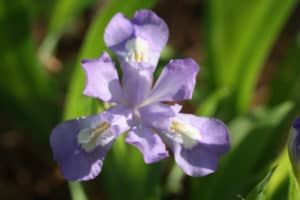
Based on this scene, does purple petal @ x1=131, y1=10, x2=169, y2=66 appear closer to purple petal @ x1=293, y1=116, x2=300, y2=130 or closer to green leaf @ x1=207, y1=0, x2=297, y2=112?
purple petal @ x1=293, y1=116, x2=300, y2=130

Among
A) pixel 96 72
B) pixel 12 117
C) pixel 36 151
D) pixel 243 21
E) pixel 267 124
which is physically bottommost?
pixel 36 151

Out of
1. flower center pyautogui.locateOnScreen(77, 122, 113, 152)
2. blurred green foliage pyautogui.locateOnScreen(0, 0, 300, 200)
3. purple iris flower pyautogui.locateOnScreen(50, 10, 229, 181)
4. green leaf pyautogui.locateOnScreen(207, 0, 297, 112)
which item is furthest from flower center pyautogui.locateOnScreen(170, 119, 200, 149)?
green leaf pyautogui.locateOnScreen(207, 0, 297, 112)

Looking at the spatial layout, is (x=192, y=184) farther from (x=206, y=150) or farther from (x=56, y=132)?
(x=56, y=132)

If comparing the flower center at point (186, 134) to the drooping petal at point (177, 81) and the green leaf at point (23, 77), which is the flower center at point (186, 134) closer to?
the drooping petal at point (177, 81)

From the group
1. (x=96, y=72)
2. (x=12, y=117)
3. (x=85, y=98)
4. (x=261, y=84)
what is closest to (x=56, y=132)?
(x=96, y=72)

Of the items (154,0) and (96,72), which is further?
(154,0)
